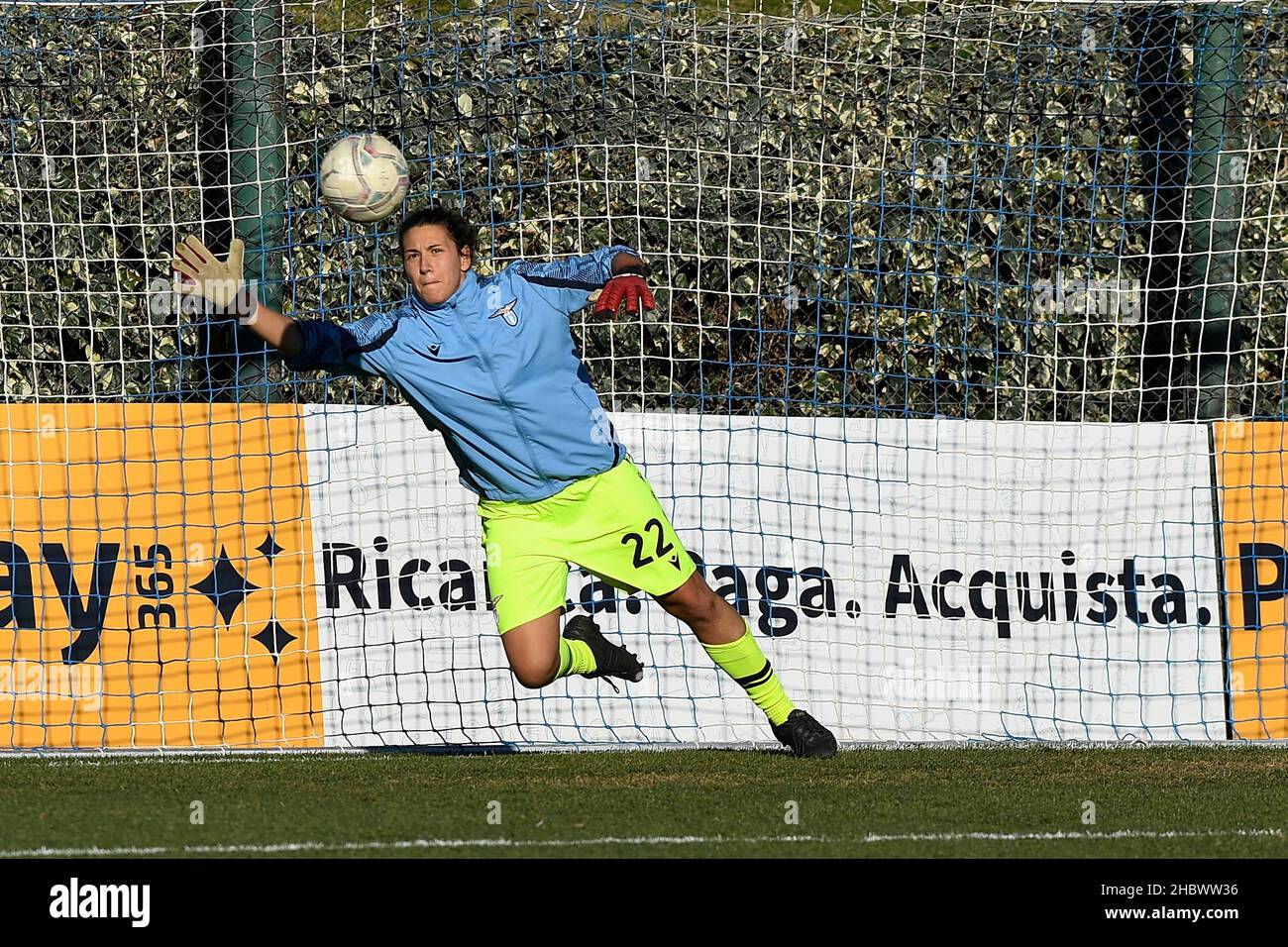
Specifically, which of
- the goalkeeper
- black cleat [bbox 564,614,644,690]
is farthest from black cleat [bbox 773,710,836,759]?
black cleat [bbox 564,614,644,690]

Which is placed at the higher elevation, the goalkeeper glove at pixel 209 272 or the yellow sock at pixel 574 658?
the goalkeeper glove at pixel 209 272

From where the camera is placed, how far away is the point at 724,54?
9.53m

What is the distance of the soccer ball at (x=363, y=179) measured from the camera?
273 inches

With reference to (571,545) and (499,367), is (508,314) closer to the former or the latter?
(499,367)

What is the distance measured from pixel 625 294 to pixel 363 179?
128cm

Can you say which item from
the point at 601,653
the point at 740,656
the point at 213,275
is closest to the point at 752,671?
the point at 740,656

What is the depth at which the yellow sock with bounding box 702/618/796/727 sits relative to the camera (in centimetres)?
720

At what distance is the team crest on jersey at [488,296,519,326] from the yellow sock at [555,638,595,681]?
4.42 ft

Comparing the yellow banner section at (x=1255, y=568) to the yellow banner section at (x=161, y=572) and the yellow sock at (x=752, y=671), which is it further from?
the yellow banner section at (x=161, y=572)

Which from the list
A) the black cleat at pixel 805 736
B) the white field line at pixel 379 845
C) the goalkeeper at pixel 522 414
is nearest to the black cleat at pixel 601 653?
the goalkeeper at pixel 522 414

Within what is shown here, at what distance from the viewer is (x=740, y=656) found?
721cm

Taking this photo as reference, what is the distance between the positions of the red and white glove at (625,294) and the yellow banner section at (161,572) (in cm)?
270
